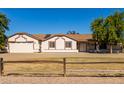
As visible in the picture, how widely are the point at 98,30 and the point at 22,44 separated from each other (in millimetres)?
11979

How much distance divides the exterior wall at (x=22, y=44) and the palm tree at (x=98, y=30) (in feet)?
29.9

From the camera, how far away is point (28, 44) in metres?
45.5

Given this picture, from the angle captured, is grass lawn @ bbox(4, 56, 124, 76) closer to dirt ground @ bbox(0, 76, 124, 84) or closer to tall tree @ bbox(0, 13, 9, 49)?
dirt ground @ bbox(0, 76, 124, 84)

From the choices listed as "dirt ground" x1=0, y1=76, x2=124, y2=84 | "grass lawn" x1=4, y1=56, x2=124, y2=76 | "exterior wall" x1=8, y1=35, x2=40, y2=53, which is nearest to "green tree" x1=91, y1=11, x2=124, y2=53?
"exterior wall" x1=8, y1=35, x2=40, y2=53

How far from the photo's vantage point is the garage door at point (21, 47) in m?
44.9

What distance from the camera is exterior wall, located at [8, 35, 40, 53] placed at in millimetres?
45062

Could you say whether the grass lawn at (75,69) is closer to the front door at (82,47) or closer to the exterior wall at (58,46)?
the exterior wall at (58,46)

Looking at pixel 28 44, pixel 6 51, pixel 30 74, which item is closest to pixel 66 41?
pixel 28 44

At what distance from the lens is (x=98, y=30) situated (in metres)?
41.8

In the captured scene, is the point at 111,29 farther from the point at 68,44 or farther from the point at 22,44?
the point at 22,44

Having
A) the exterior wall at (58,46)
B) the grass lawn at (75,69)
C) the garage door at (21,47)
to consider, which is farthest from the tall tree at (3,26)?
the grass lawn at (75,69)
